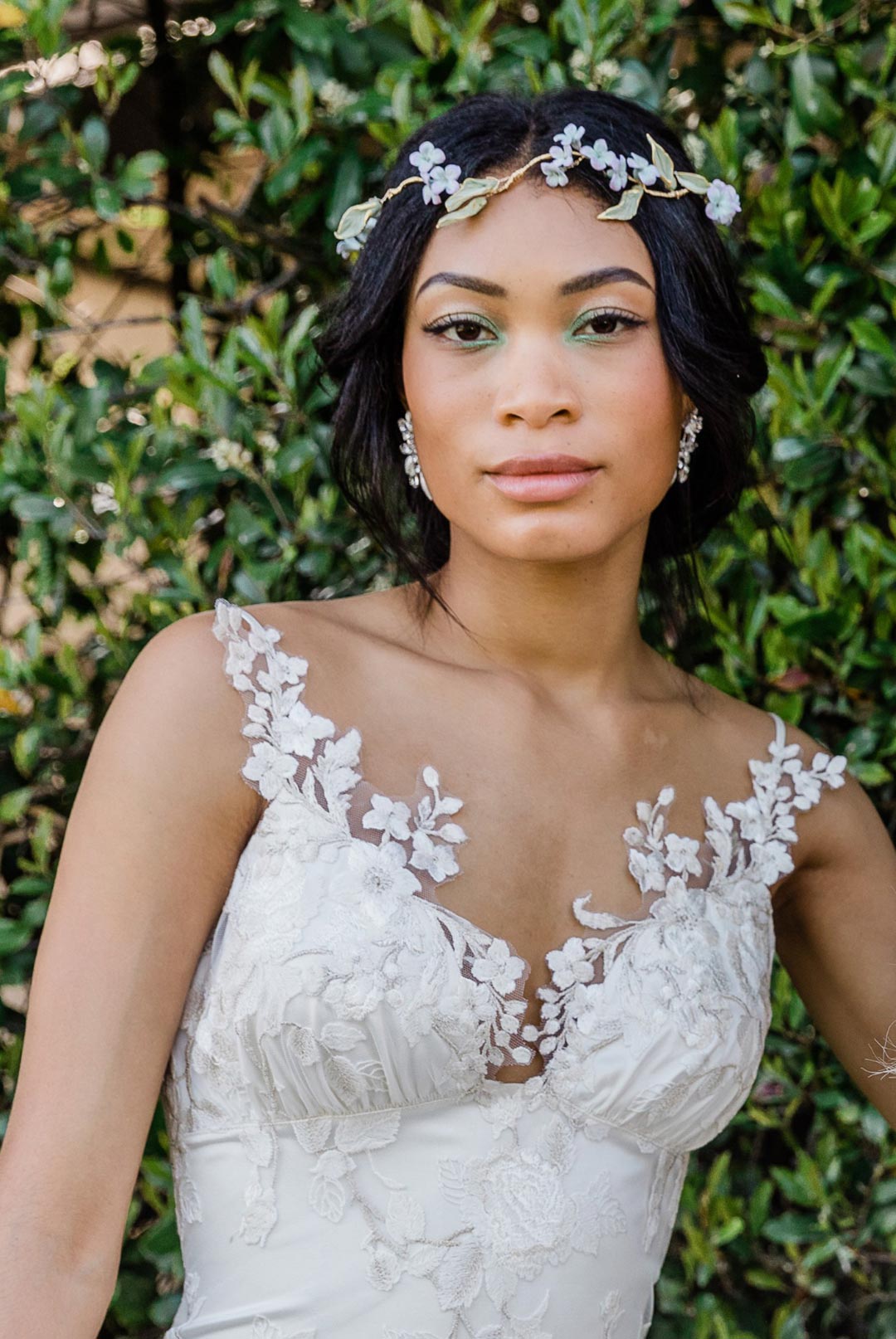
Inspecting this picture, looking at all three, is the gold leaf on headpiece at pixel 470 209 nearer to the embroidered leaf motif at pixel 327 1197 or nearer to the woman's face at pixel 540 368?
the woman's face at pixel 540 368

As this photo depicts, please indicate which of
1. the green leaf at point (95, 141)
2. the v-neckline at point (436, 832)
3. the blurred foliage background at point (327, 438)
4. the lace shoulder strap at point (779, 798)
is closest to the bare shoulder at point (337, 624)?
the v-neckline at point (436, 832)

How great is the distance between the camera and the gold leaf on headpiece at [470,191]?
190 cm

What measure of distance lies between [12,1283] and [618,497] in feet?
3.70

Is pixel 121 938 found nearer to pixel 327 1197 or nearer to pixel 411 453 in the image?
pixel 327 1197

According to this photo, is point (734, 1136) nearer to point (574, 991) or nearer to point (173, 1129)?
point (574, 991)

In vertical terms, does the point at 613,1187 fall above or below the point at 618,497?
below

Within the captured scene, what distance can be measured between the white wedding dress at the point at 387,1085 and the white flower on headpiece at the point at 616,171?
711 millimetres

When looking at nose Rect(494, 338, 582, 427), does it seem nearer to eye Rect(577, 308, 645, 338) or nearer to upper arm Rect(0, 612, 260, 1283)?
eye Rect(577, 308, 645, 338)

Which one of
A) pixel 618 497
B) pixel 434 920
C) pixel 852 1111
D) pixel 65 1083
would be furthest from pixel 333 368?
pixel 852 1111

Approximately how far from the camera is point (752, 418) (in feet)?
7.19

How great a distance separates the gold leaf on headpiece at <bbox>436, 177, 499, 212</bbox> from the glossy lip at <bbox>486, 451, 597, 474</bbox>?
1.08ft

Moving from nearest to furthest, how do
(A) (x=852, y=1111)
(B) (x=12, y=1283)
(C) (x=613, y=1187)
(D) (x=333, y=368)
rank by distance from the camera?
(B) (x=12, y=1283), (C) (x=613, y=1187), (D) (x=333, y=368), (A) (x=852, y=1111)

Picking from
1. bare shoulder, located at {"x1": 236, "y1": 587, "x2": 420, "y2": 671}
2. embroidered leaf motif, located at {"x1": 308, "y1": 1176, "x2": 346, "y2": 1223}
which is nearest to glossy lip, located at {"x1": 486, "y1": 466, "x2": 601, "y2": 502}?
bare shoulder, located at {"x1": 236, "y1": 587, "x2": 420, "y2": 671}

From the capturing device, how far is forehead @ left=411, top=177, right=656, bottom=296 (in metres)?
1.86
